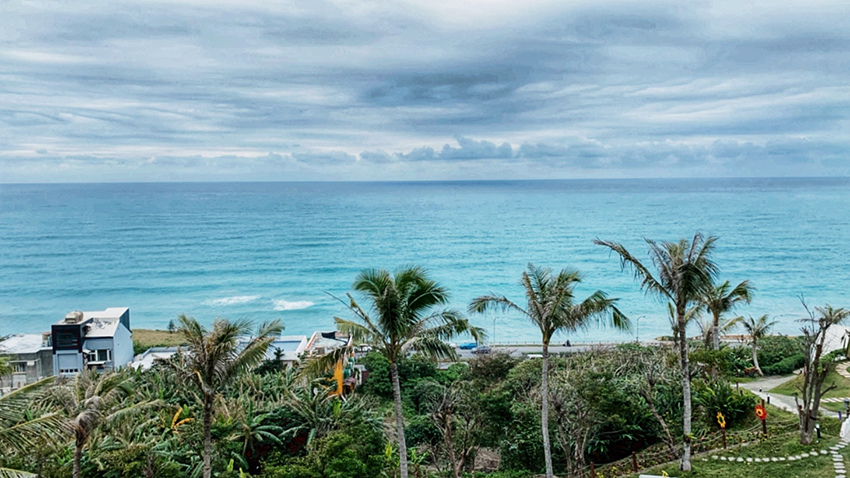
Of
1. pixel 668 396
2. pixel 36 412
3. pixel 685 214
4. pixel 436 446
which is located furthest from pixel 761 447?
pixel 685 214

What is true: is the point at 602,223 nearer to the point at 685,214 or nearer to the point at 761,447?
the point at 685,214

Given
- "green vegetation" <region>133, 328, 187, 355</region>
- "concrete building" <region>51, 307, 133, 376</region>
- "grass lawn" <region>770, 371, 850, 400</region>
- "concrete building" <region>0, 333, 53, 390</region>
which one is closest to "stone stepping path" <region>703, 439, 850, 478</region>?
"grass lawn" <region>770, 371, 850, 400</region>

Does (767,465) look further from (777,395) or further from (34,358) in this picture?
(34,358)

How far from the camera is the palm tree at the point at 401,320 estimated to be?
17.1 meters

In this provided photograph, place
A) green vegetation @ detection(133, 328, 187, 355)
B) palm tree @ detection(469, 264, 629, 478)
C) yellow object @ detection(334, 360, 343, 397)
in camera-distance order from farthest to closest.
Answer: green vegetation @ detection(133, 328, 187, 355) → yellow object @ detection(334, 360, 343, 397) → palm tree @ detection(469, 264, 629, 478)

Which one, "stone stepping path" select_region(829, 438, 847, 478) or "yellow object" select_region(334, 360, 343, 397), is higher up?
"yellow object" select_region(334, 360, 343, 397)

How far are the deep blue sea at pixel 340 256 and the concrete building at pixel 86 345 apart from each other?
23.3m

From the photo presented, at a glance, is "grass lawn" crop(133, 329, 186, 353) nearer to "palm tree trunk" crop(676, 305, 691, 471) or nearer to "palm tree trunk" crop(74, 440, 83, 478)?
"palm tree trunk" crop(74, 440, 83, 478)

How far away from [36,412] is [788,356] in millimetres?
40138

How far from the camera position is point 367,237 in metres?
126

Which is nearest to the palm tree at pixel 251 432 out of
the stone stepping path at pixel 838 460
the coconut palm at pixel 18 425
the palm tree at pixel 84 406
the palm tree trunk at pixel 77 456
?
the palm tree at pixel 84 406

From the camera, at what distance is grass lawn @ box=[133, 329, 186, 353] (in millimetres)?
54369

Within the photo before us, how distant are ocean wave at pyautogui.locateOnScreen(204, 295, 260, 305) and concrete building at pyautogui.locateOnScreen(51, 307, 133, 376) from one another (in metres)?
31.1

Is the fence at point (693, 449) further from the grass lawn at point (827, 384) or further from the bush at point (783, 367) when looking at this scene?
the bush at point (783, 367)
